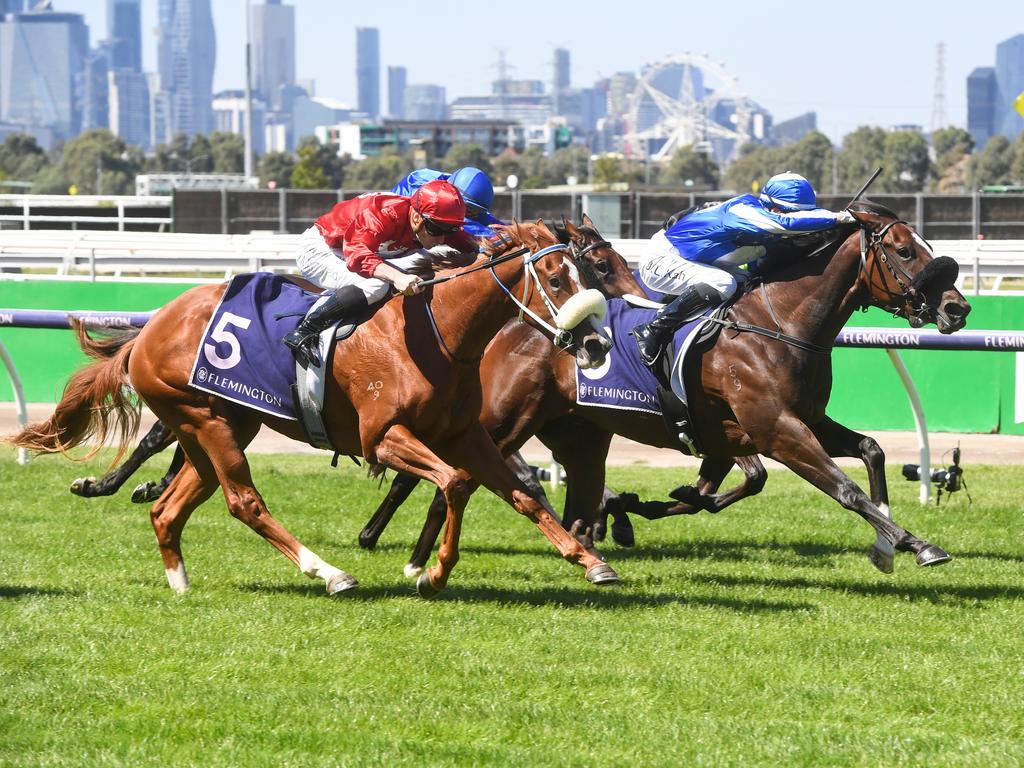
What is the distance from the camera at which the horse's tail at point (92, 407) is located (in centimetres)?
746

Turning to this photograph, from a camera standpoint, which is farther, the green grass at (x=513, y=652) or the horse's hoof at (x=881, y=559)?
the horse's hoof at (x=881, y=559)

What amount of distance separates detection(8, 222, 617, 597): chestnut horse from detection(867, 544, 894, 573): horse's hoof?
1403mm

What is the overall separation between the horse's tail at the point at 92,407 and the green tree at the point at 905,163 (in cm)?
10848

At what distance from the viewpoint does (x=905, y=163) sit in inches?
5182

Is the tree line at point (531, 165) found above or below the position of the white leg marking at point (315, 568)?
above

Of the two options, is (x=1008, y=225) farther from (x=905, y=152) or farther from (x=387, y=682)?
(x=905, y=152)

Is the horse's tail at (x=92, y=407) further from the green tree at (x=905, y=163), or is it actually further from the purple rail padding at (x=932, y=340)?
the green tree at (x=905, y=163)

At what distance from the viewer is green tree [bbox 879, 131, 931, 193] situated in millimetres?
117312

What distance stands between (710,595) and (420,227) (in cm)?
206

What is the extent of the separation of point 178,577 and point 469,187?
2373 millimetres

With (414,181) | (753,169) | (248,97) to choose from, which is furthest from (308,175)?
(414,181)

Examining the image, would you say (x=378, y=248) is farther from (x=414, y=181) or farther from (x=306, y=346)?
(x=414, y=181)

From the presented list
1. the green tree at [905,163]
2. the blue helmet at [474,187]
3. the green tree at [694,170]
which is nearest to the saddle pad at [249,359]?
the blue helmet at [474,187]

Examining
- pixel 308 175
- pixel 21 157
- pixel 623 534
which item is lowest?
pixel 623 534
